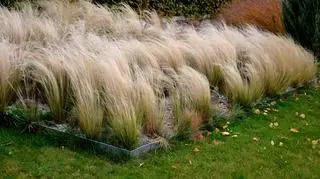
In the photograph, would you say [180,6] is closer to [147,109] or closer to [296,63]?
[296,63]

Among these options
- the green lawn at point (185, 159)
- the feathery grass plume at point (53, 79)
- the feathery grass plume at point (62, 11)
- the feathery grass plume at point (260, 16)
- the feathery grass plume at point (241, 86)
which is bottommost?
the green lawn at point (185, 159)

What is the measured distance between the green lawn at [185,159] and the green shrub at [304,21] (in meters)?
4.17

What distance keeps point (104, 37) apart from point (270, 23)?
4292mm

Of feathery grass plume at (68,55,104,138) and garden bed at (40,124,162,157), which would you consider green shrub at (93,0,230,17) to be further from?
garden bed at (40,124,162,157)

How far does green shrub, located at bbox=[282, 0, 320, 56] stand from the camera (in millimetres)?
9430

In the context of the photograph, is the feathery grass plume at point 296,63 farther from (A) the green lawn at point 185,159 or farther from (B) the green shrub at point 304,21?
(A) the green lawn at point 185,159

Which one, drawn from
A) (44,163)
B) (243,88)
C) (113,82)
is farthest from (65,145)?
(243,88)

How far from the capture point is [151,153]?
4.88 m

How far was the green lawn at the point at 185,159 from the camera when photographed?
4.38 meters

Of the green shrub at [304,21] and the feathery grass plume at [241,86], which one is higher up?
the green shrub at [304,21]

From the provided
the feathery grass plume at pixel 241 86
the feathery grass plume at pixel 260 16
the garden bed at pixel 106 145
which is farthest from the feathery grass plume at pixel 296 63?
the garden bed at pixel 106 145

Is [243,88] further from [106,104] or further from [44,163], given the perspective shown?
[44,163]

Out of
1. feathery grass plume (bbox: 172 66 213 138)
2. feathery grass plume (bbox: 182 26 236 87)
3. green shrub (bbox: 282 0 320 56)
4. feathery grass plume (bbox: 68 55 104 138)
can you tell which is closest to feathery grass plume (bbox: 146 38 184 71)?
feathery grass plume (bbox: 182 26 236 87)

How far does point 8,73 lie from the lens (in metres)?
5.39
